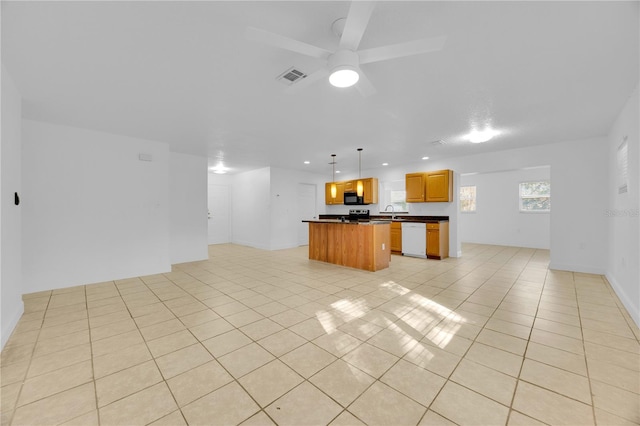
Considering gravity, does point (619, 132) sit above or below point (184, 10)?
below

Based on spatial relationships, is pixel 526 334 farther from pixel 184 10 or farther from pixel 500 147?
pixel 500 147

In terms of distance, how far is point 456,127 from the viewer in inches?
163

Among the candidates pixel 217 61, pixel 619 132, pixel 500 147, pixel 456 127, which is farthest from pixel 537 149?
pixel 217 61

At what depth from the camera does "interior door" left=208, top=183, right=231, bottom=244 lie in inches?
342

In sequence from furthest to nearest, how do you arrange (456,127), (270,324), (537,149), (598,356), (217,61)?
1. (537,149)
2. (456,127)
3. (270,324)
4. (217,61)
5. (598,356)

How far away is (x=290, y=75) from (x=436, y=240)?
522 cm

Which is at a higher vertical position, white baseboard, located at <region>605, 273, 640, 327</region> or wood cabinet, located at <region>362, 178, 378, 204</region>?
wood cabinet, located at <region>362, 178, 378, 204</region>

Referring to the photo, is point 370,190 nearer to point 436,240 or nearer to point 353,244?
point 436,240

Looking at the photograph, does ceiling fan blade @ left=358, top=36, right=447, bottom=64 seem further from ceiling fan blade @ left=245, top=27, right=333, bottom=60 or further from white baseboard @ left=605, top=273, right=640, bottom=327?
white baseboard @ left=605, top=273, right=640, bottom=327

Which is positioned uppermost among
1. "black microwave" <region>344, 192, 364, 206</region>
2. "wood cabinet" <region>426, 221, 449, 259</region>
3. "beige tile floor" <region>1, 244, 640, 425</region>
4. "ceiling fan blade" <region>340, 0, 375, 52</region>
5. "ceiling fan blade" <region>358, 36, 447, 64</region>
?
"ceiling fan blade" <region>340, 0, 375, 52</region>

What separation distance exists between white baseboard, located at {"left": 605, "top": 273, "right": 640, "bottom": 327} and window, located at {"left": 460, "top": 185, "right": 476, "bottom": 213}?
497cm

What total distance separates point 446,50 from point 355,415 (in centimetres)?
283

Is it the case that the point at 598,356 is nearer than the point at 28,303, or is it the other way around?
the point at 598,356

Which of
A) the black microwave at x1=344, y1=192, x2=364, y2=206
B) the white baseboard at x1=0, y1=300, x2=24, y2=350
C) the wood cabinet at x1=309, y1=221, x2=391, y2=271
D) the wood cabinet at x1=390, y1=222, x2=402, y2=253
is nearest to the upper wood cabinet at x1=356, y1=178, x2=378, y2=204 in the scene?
the black microwave at x1=344, y1=192, x2=364, y2=206
